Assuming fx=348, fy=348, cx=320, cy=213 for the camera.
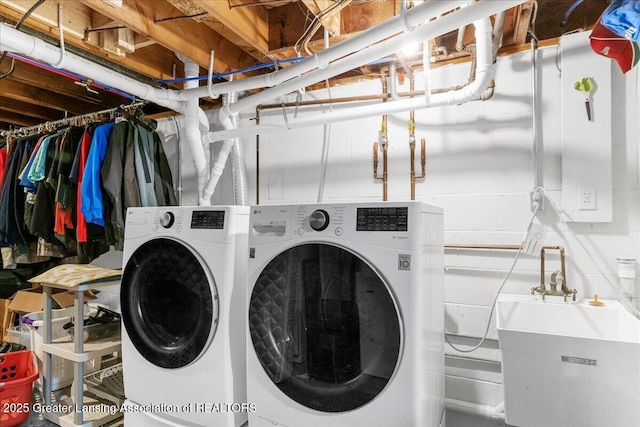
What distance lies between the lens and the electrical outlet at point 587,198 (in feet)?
5.40

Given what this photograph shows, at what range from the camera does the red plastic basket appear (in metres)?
2.08

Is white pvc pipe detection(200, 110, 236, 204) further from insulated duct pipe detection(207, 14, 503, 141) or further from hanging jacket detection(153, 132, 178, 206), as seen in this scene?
hanging jacket detection(153, 132, 178, 206)

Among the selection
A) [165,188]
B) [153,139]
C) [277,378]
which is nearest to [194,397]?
[277,378]

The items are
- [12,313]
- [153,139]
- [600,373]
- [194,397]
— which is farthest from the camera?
[12,313]

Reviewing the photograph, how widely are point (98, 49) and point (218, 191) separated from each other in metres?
1.16

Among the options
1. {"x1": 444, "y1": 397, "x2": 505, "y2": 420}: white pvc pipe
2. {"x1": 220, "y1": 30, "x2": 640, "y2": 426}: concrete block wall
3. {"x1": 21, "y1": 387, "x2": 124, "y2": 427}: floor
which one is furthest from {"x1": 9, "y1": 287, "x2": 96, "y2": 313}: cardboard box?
{"x1": 444, "y1": 397, "x2": 505, "y2": 420}: white pvc pipe

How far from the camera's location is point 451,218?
194 centimetres

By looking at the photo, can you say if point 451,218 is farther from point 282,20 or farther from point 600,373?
point 282,20

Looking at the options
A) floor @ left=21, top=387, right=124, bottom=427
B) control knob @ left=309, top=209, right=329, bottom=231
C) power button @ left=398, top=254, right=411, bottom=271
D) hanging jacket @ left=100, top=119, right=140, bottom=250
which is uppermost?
hanging jacket @ left=100, top=119, right=140, bottom=250

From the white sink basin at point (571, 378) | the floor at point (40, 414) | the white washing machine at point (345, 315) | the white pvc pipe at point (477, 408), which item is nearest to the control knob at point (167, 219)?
the white washing machine at point (345, 315)

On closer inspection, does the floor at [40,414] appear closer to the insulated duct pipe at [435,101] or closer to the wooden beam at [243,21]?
the insulated duct pipe at [435,101]

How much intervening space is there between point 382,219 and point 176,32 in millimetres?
1467

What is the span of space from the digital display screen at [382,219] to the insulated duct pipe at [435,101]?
0.76 metres

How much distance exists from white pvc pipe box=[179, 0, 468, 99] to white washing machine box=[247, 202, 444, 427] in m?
0.63
